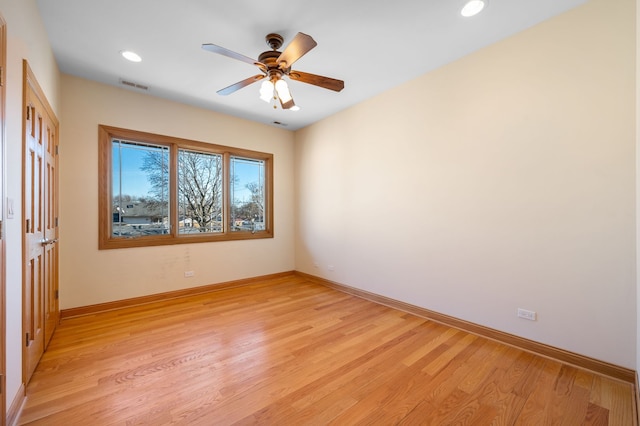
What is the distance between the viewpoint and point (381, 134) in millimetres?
3664

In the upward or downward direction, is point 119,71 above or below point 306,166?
above

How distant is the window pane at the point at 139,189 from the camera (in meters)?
3.54

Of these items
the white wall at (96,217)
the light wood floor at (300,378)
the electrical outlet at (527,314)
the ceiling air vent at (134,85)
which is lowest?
the light wood floor at (300,378)

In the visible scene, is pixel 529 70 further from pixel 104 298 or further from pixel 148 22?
pixel 104 298

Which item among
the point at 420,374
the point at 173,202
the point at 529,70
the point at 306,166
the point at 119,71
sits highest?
the point at 119,71

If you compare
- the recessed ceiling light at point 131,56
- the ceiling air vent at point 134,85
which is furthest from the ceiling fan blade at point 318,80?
the ceiling air vent at point 134,85

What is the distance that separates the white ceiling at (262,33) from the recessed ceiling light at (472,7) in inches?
1.9

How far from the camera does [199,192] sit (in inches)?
169

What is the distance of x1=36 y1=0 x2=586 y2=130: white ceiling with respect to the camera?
2.12m

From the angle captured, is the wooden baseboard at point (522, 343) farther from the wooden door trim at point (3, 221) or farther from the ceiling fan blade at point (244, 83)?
the wooden door trim at point (3, 221)

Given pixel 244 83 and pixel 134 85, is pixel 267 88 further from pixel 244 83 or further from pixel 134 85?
pixel 134 85

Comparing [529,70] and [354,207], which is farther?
[354,207]

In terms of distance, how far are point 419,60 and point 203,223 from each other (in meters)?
3.79

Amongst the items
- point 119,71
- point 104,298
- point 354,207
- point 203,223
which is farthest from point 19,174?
point 354,207
